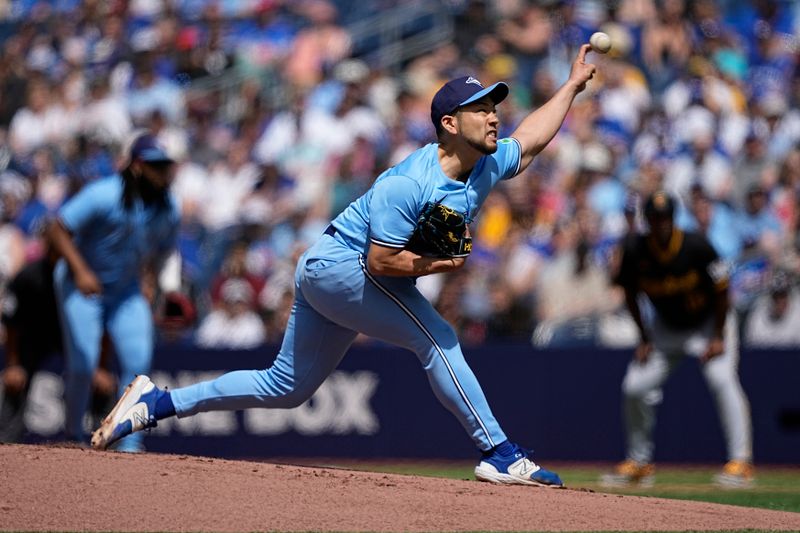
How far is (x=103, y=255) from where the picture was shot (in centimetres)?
930

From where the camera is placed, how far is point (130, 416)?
7.39 meters

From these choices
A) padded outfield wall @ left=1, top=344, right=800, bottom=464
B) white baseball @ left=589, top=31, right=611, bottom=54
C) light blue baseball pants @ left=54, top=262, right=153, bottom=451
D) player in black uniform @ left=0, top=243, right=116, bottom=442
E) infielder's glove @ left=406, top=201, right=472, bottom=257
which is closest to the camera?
infielder's glove @ left=406, top=201, right=472, bottom=257

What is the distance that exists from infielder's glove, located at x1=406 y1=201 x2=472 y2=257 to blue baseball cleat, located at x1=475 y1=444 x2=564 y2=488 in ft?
3.69

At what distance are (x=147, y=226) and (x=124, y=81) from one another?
9.70 m

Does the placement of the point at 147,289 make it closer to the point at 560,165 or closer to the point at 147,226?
the point at 147,226

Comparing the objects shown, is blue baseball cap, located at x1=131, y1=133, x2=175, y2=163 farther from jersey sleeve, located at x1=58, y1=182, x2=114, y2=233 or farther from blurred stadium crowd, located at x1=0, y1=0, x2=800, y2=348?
blurred stadium crowd, located at x1=0, y1=0, x2=800, y2=348

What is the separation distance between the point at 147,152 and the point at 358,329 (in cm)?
283

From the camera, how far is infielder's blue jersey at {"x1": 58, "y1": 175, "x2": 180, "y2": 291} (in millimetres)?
9078

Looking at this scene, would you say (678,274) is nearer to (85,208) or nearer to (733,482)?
(733,482)

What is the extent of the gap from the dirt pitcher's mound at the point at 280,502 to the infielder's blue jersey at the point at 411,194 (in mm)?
1254

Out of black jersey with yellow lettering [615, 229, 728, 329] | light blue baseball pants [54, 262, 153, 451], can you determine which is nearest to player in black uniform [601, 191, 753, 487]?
black jersey with yellow lettering [615, 229, 728, 329]

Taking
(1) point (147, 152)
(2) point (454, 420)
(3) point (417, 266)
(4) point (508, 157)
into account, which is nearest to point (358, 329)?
(3) point (417, 266)

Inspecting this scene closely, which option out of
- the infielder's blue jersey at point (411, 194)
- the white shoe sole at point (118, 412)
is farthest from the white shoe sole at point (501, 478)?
the white shoe sole at point (118, 412)

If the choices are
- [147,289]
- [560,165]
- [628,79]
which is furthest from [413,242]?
[628,79]
